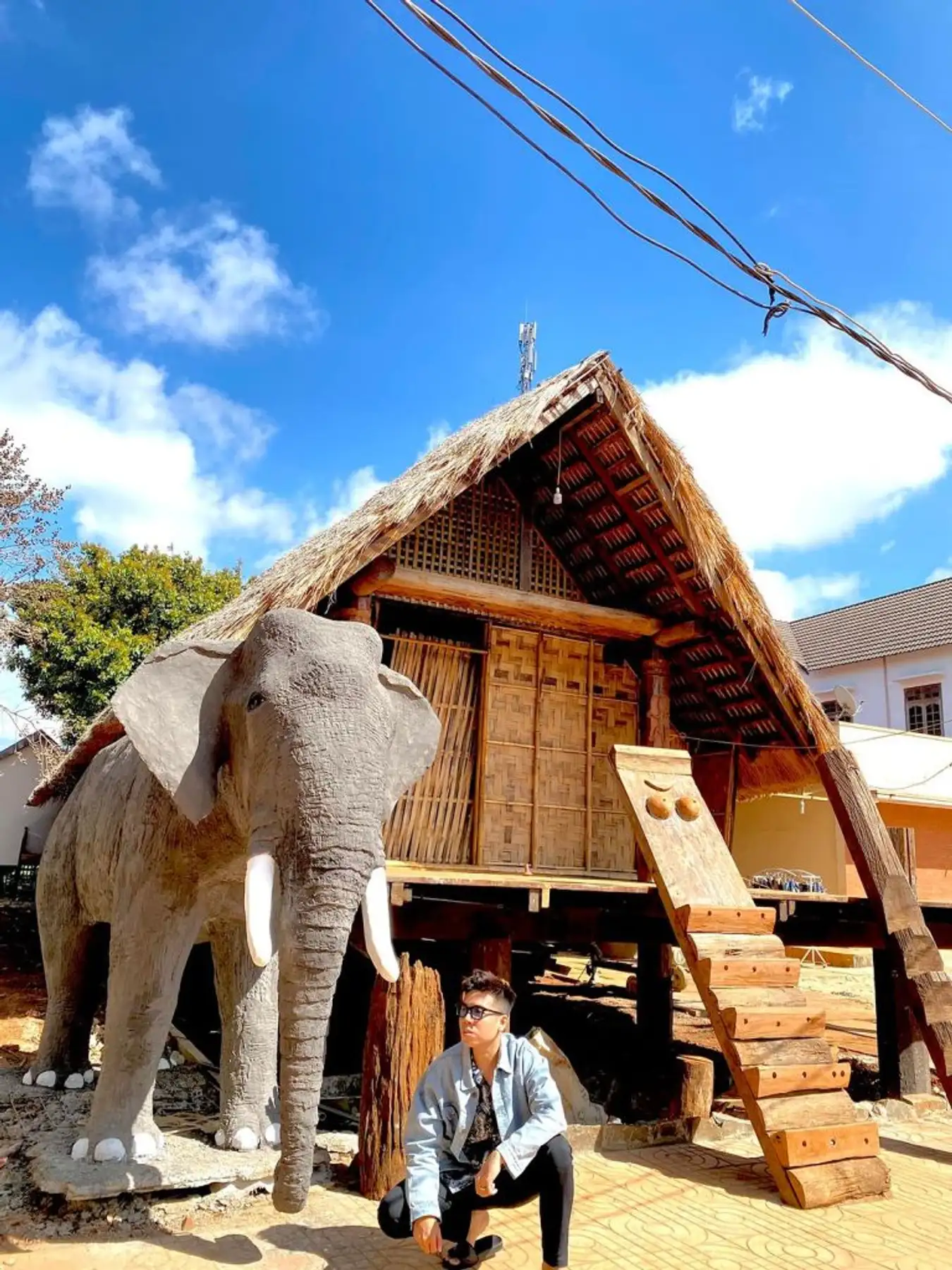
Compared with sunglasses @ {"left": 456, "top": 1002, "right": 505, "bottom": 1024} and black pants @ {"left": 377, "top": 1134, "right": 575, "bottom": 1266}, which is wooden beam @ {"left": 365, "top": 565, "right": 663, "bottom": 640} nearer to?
sunglasses @ {"left": 456, "top": 1002, "right": 505, "bottom": 1024}

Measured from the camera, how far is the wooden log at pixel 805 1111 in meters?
4.53

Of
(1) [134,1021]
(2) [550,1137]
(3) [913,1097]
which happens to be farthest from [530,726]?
(2) [550,1137]

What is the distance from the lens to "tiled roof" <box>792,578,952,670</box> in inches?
924

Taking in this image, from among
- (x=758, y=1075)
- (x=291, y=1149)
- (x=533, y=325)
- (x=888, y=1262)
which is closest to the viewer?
(x=291, y=1149)

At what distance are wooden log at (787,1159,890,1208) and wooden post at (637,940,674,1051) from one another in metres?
3.45

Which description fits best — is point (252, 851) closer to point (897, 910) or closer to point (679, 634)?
point (897, 910)

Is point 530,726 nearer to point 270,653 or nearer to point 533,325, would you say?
point 270,653

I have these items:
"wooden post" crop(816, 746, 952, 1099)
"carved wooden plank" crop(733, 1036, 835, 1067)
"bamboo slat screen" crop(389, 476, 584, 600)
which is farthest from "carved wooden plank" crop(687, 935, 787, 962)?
"bamboo slat screen" crop(389, 476, 584, 600)

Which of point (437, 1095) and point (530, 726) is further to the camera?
point (530, 726)

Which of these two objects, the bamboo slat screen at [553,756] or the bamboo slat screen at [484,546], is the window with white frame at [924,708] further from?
the bamboo slat screen at [484,546]

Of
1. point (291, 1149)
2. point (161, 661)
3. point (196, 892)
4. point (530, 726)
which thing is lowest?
point (291, 1149)

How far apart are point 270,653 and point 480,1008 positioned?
5.09 ft

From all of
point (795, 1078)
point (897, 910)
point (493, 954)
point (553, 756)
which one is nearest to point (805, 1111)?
point (795, 1078)

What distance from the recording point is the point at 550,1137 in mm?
3061
